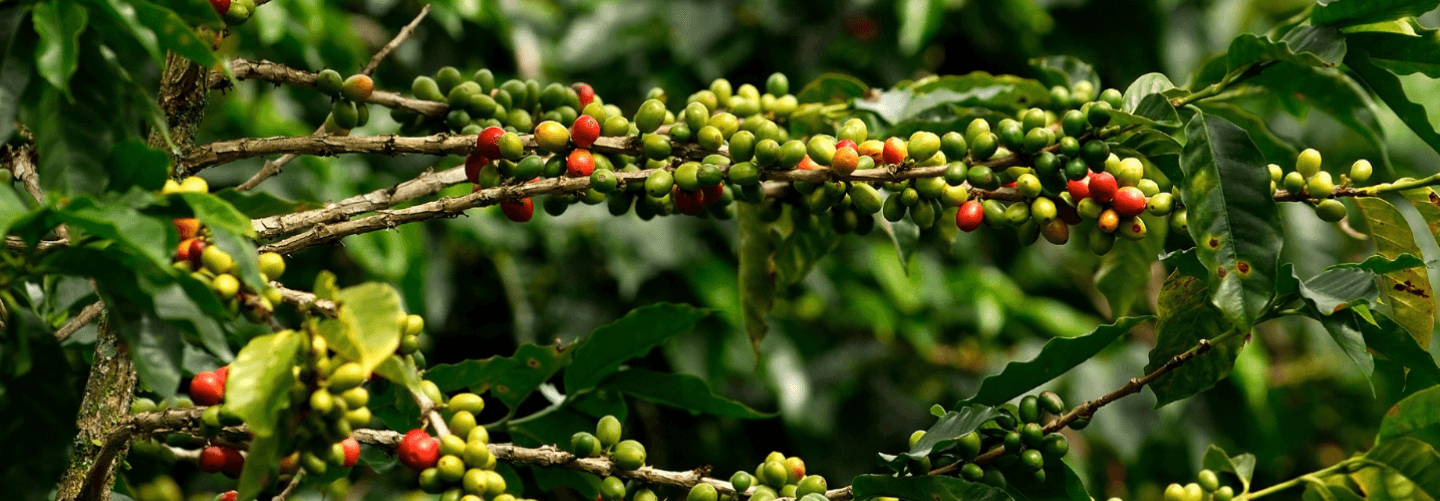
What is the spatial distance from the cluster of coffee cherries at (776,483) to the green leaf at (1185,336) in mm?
336

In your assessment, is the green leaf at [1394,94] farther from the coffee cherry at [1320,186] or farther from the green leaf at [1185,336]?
the green leaf at [1185,336]

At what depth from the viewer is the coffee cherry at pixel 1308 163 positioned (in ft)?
3.61

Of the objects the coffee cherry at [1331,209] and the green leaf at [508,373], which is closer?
the coffee cherry at [1331,209]

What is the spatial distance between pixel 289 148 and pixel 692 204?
39cm

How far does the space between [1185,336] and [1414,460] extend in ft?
0.96

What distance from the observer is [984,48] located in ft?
11.5

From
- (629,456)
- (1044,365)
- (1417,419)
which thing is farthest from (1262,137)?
(629,456)

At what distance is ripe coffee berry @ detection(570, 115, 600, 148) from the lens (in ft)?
3.65

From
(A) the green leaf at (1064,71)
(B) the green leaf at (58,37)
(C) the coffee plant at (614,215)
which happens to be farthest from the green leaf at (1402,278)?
(B) the green leaf at (58,37)

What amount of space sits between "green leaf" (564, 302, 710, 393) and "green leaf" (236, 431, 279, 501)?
477 mm

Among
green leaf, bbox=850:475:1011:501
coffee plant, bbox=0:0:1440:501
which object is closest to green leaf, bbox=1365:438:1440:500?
coffee plant, bbox=0:0:1440:501

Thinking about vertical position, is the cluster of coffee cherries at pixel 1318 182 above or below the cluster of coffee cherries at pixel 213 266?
below

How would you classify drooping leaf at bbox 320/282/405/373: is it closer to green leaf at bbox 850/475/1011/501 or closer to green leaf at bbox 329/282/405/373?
green leaf at bbox 329/282/405/373

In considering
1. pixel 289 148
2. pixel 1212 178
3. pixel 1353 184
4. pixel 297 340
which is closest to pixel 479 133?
pixel 289 148
